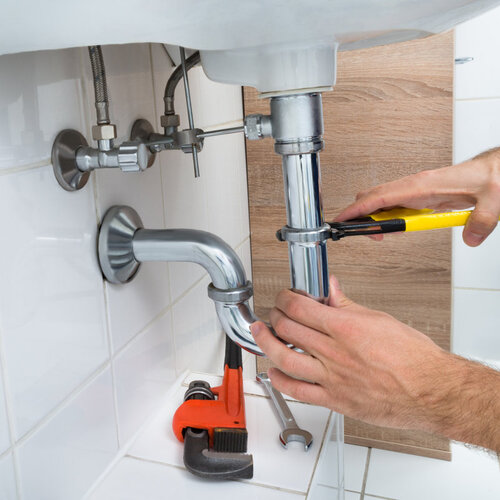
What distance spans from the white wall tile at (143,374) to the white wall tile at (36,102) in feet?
0.88

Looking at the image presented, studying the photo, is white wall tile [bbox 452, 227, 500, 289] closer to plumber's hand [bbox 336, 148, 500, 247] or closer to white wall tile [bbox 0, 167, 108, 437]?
plumber's hand [bbox 336, 148, 500, 247]

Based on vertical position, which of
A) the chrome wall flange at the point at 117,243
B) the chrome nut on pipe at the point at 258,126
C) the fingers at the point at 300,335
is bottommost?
the fingers at the point at 300,335

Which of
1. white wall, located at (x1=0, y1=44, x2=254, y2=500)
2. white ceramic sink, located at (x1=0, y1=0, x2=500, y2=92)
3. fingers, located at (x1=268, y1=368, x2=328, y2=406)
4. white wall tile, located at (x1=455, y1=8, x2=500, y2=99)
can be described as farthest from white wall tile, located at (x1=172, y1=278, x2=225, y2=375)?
white wall tile, located at (x1=455, y1=8, x2=500, y2=99)

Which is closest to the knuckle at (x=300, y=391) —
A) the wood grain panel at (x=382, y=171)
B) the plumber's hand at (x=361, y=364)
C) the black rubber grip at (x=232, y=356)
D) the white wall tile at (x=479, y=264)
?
the plumber's hand at (x=361, y=364)

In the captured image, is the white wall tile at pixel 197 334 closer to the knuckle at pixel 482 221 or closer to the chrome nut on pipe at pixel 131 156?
the chrome nut on pipe at pixel 131 156

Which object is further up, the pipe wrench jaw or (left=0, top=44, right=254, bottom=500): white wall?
(left=0, top=44, right=254, bottom=500): white wall

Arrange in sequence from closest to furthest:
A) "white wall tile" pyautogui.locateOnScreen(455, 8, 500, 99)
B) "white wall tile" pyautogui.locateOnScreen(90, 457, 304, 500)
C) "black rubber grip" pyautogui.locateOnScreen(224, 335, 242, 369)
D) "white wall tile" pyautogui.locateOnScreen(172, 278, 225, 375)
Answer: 1. "white wall tile" pyautogui.locateOnScreen(90, 457, 304, 500)
2. "black rubber grip" pyautogui.locateOnScreen(224, 335, 242, 369)
3. "white wall tile" pyautogui.locateOnScreen(172, 278, 225, 375)
4. "white wall tile" pyautogui.locateOnScreen(455, 8, 500, 99)

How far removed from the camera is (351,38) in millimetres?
430

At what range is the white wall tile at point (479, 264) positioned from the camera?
4.30 ft

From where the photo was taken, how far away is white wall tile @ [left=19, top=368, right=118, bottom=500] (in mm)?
515

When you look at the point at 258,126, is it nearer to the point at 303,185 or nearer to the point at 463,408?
the point at 303,185

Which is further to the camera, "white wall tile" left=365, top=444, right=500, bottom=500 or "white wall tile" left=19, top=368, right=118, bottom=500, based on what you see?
"white wall tile" left=365, top=444, right=500, bottom=500

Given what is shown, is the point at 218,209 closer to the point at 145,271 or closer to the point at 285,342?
the point at 145,271

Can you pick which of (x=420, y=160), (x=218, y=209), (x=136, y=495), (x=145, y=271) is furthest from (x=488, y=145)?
(x=136, y=495)
